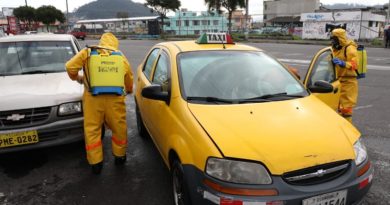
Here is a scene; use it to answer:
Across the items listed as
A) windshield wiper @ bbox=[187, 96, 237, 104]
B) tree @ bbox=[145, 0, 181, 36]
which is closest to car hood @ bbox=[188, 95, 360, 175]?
windshield wiper @ bbox=[187, 96, 237, 104]

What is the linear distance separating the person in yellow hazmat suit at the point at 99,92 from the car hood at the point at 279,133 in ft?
3.62

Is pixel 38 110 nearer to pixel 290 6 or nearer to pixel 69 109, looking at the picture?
pixel 69 109

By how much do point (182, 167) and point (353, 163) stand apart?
128 centimetres

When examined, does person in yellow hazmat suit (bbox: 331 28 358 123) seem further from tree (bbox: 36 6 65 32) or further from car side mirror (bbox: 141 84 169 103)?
tree (bbox: 36 6 65 32)

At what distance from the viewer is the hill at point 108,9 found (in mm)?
139475

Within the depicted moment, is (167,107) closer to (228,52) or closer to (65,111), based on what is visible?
(228,52)

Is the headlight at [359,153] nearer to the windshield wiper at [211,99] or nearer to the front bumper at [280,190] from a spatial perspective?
the front bumper at [280,190]

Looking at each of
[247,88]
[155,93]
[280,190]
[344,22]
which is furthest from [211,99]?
[344,22]

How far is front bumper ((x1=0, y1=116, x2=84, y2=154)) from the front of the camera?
377cm

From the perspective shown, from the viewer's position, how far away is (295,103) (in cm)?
315

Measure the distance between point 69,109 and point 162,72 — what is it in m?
1.18

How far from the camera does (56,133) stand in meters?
3.92

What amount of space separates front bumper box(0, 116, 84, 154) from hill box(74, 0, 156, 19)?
139702mm

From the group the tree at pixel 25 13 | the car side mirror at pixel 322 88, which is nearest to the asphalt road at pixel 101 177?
the car side mirror at pixel 322 88
